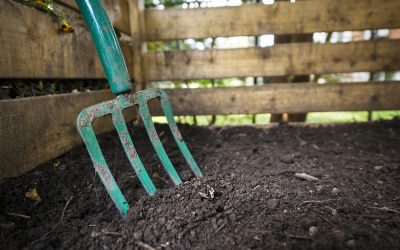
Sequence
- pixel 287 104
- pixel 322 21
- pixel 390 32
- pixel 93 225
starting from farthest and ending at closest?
pixel 390 32 → pixel 287 104 → pixel 322 21 → pixel 93 225

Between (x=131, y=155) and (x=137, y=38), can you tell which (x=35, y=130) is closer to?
(x=131, y=155)

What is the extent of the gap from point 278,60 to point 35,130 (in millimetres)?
1934

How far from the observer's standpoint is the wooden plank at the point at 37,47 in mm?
1186

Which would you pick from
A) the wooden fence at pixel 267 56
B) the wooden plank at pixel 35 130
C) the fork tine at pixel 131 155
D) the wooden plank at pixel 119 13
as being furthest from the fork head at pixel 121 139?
A: the wooden plank at pixel 119 13

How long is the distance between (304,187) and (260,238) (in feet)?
1.73

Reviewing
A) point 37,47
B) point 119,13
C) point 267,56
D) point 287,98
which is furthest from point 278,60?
point 37,47

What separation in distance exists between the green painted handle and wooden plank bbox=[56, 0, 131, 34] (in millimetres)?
758

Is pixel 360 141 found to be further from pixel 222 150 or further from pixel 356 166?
pixel 222 150

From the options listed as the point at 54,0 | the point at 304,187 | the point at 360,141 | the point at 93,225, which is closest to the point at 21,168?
the point at 93,225

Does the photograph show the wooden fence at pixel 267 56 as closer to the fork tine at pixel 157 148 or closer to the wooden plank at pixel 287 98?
the wooden plank at pixel 287 98

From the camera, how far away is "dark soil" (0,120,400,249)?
100 cm

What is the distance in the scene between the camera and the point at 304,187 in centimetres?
141

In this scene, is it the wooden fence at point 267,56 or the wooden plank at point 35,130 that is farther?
the wooden fence at point 267,56

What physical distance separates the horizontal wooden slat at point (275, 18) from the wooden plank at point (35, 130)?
42.1 inches
